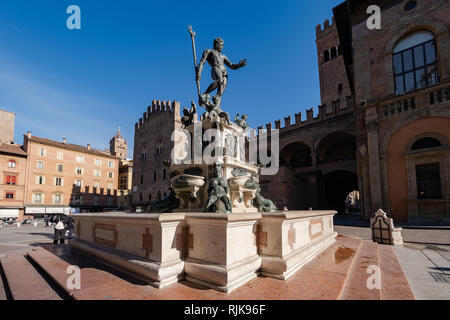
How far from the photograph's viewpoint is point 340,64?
114 ft

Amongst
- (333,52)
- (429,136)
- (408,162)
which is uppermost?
Answer: (333,52)

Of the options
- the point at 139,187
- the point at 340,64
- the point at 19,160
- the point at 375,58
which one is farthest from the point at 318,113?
the point at 19,160

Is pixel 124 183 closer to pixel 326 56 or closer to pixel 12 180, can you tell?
pixel 12 180

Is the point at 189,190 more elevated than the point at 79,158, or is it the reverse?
the point at 79,158

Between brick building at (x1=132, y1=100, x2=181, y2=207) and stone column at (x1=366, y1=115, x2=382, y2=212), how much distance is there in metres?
26.4

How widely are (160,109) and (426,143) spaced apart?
35636 mm

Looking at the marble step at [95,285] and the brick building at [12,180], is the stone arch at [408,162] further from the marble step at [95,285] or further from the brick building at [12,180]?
the brick building at [12,180]

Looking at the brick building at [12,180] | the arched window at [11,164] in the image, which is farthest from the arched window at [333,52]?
the arched window at [11,164]

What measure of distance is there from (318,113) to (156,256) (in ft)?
88.1

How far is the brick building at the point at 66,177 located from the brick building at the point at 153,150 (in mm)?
7751

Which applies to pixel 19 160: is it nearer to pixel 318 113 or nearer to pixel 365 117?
pixel 318 113

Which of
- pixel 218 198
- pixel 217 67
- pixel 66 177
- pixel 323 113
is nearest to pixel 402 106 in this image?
pixel 323 113

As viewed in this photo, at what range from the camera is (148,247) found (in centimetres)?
352

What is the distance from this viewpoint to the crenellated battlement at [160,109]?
118ft
